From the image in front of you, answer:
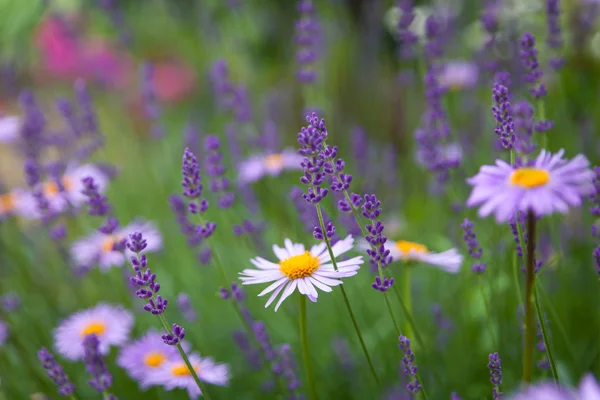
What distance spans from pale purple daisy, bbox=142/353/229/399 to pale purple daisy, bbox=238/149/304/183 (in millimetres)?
943

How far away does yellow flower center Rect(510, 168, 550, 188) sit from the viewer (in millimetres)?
988

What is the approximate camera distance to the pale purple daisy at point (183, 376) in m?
1.48

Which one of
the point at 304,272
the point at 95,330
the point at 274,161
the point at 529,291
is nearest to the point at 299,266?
the point at 304,272

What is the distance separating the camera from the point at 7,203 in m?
2.46

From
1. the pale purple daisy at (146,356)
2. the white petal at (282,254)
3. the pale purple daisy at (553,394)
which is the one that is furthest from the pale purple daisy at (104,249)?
the pale purple daisy at (553,394)

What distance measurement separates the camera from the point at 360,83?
14.6 ft

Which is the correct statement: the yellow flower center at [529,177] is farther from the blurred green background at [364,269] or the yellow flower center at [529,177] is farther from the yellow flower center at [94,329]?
the yellow flower center at [94,329]

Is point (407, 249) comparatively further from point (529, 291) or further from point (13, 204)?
point (13, 204)

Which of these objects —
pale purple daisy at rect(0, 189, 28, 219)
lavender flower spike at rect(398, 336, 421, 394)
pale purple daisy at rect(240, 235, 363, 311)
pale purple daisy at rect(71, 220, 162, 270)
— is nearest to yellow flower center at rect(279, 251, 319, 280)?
pale purple daisy at rect(240, 235, 363, 311)

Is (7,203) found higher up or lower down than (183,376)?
higher up

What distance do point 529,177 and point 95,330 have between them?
1.36 m

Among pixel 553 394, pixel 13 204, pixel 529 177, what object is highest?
pixel 13 204

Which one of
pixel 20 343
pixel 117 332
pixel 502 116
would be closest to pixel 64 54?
pixel 20 343

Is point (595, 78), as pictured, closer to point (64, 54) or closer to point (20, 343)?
point (20, 343)
